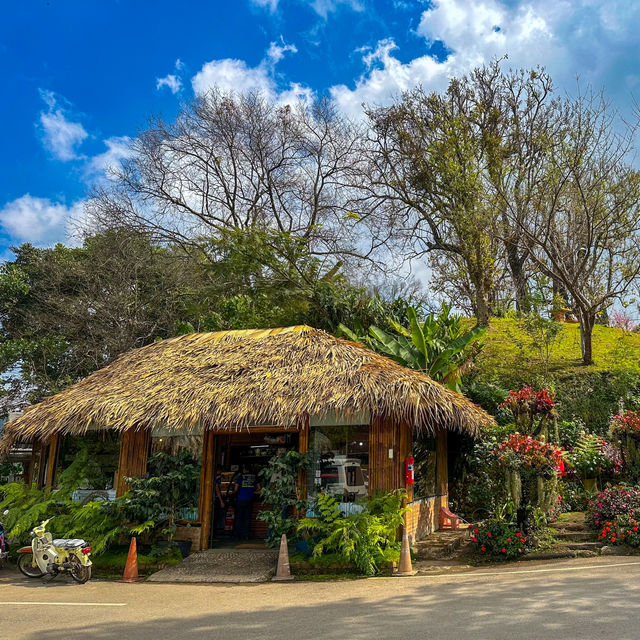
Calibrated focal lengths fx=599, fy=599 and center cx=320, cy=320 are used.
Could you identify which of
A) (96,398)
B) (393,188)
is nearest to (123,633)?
Result: (96,398)

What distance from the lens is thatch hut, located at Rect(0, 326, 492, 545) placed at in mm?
10781

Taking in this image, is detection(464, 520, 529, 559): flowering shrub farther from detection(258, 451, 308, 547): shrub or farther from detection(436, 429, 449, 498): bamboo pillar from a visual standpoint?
detection(258, 451, 308, 547): shrub

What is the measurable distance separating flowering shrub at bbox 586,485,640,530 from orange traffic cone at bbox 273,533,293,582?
5.64 meters

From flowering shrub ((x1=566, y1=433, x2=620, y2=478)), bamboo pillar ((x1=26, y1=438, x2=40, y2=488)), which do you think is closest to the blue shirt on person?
bamboo pillar ((x1=26, y1=438, x2=40, y2=488))

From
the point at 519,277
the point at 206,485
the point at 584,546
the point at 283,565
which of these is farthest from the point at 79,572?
the point at 519,277

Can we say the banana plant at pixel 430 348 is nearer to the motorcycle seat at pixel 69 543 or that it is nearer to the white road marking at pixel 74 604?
the motorcycle seat at pixel 69 543

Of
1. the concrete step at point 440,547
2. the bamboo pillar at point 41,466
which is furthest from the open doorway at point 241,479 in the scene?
the bamboo pillar at point 41,466

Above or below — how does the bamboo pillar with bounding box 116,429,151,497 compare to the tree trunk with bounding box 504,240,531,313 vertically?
below

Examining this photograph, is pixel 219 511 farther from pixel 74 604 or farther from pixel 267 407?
pixel 74 604

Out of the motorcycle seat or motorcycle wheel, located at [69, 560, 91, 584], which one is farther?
the motorcycle seat

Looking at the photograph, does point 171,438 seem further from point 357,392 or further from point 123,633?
point 123,633

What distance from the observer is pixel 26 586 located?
9.83m

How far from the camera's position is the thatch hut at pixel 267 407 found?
35.4 ft

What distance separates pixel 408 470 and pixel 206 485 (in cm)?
396
